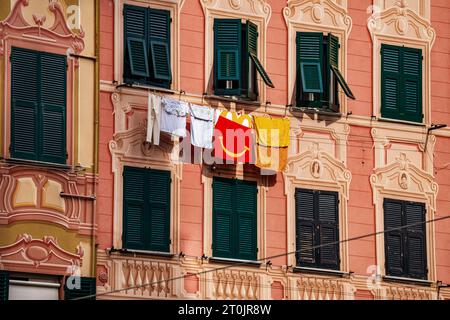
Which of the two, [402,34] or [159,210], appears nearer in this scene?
[159,210]

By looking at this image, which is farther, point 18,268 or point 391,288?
point 391,288

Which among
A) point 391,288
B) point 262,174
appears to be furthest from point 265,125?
point 391,288

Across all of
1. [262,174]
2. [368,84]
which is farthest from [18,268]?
[368,84]

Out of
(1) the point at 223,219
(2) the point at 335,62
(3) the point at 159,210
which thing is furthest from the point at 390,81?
(3) the point at 159,210

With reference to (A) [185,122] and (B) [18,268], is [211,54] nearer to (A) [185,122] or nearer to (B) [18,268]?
(A) [185,122]

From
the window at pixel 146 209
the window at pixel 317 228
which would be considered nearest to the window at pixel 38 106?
the window at pixel 146 209

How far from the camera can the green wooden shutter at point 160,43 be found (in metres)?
53.4

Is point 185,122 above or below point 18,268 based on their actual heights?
above

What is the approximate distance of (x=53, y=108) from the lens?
51.9 meters

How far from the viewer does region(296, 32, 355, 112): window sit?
55.1 meters

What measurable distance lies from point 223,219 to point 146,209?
1899 mm

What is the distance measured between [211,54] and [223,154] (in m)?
2.40

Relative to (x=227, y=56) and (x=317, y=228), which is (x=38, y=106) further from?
(x=317, y=228)

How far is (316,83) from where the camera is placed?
181 ft
